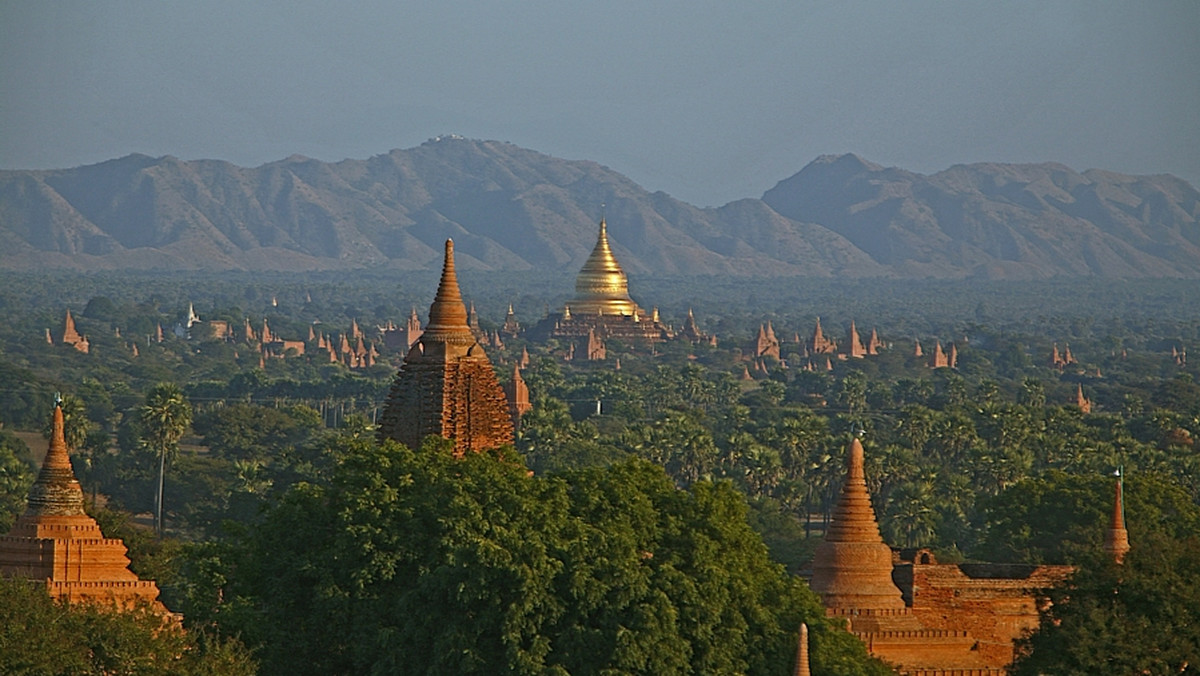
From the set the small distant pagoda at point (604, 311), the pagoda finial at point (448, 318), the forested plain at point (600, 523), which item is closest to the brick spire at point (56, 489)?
the forested plain at point (600, 523)

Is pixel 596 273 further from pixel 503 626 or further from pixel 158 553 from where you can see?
pixel 503 626

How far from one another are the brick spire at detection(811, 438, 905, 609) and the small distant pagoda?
462 ft

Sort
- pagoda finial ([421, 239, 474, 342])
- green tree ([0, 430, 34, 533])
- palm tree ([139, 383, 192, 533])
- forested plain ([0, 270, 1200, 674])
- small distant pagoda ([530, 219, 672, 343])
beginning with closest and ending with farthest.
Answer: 1. forested plain ([0, 270, 1200, 674])
2. pagoda finial ([421, 239, 474, 342])
3. green tree ([0, 430, 34, 533])
4. palm tree ([139, 383, 192, 533])
5. small distant pagoda ([530, 219, 672, 343])

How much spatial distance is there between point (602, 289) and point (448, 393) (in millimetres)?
133842

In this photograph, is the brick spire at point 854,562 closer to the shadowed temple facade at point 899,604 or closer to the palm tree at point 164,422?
the shadowed temple facade at point 899,604

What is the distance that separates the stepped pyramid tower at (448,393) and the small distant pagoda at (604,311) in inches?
5091

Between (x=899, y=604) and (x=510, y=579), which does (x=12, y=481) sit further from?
(x=510, y=579)

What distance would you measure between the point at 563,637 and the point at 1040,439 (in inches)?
2414

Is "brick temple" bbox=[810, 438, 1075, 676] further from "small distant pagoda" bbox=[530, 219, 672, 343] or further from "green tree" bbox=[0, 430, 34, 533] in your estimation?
"small distant pagoda" bbox=[530, 219, 672, 343]

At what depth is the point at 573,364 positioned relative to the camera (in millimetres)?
174375

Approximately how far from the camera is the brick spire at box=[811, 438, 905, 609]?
4081 cm

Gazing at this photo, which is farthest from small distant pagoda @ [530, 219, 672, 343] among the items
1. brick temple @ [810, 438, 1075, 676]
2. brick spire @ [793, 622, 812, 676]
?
brick spire @ [793, 622, 812, 676]

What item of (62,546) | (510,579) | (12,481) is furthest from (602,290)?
(510,579)

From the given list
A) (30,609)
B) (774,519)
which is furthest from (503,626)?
(774,519)
